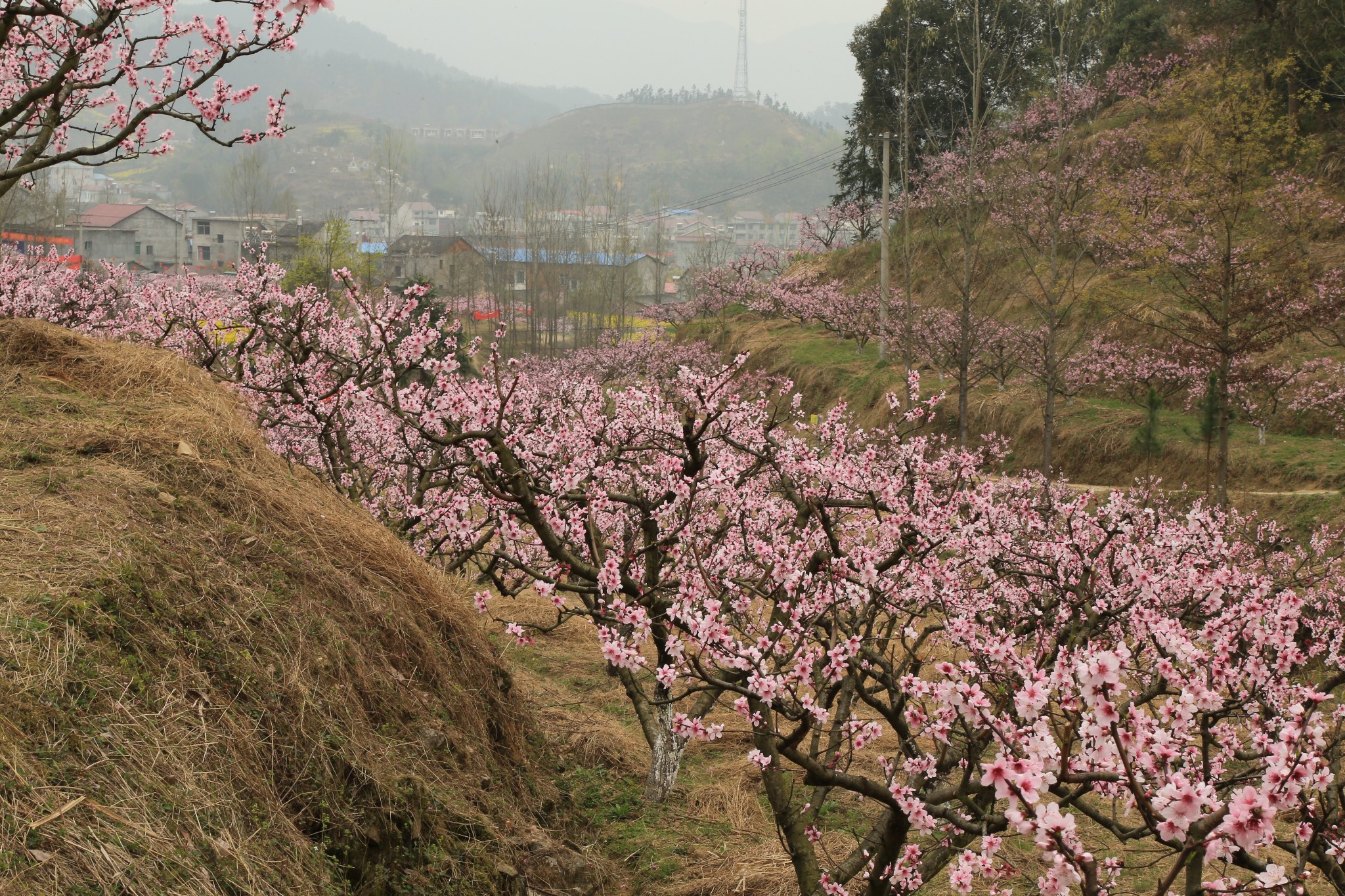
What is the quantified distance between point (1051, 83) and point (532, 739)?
3700 centimetres

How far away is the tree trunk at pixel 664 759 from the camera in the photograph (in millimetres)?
6855

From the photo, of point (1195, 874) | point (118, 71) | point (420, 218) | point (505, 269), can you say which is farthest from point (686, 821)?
point (420, 218)

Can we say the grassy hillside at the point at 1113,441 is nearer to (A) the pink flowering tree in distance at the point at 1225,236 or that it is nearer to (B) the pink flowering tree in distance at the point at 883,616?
(A) the pink flowering tree in distance at the point at 1225,236

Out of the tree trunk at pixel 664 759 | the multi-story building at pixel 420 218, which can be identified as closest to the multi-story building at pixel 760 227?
the multi-story building at pixel 420 218

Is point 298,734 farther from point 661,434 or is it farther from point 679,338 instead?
point 679,338

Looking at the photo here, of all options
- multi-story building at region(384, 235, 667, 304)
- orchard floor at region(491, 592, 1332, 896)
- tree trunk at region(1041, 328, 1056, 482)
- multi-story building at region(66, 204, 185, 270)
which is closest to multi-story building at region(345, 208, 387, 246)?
multi-story building at region(66, 204, 185, 270)

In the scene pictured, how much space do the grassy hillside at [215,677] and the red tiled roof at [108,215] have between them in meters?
84.8

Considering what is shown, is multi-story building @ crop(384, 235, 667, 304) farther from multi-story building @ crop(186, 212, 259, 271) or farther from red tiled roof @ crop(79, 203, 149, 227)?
red tiled roof @ crop(79, 203, 149, 227)

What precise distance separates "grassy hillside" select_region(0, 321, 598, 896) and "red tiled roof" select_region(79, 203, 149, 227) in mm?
84821

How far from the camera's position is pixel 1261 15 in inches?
914

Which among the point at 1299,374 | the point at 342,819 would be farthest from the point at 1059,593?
the point at 1299,374

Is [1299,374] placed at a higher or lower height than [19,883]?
higher

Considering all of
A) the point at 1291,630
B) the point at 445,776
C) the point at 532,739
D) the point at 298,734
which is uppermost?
the point at 1291,630

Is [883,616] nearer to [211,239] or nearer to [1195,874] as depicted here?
[1195,874]
